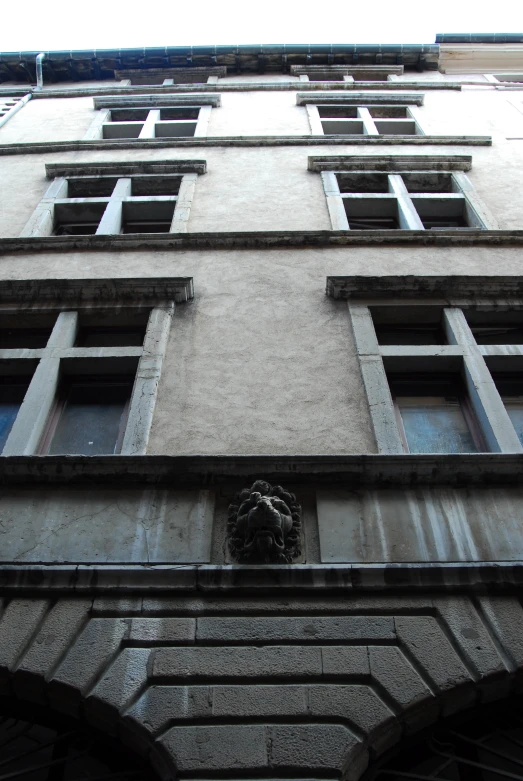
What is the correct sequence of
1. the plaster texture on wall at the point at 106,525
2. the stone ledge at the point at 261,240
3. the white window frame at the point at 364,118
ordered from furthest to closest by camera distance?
the white window frame at the point at 364,118
the stone ledge at the point at 261,240
the plaster texture on wall at the point at 106,525

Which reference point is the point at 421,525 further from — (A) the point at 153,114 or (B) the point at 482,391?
(A) the point at 153,114

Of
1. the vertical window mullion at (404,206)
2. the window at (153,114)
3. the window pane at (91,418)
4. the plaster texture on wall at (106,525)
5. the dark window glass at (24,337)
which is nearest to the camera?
the plaster texture on wall at (106,525)

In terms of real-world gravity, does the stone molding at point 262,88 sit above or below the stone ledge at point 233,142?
above

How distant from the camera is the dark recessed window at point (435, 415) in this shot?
6.67m

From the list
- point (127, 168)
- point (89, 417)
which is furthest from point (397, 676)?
point (127, 168)

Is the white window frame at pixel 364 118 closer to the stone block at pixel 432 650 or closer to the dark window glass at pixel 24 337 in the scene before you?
the dark window glass at pixel 24 337

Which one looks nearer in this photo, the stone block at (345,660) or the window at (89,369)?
the stone block at (345,660)

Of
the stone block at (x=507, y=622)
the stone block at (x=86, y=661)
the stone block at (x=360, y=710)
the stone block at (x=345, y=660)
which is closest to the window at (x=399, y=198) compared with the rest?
the stone block at (x=507, y=622)

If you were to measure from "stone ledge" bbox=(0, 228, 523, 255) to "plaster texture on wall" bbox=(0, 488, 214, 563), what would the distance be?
458 centimetres

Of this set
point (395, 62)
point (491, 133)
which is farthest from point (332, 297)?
point (395, 62)

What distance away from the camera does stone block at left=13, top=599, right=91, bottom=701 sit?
4.42 metres

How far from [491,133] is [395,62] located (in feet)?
19.2

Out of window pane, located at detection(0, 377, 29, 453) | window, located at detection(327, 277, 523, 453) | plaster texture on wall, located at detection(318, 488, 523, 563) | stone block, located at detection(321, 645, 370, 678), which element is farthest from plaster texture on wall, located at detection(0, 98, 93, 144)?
stone block, located at detection(321, 645, 370, 678)

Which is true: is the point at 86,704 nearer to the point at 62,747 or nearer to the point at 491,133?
the point at 62,747
